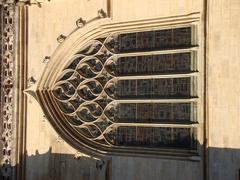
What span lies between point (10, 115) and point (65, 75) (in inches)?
71.8

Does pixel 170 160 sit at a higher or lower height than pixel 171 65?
lower

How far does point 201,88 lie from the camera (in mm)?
10133

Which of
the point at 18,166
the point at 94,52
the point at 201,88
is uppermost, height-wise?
the point at 94,52

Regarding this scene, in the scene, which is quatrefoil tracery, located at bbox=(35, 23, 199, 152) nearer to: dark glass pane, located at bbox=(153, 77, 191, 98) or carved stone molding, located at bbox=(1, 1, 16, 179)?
dark glass pane, located at bbox=(153, 77, 191, 98)

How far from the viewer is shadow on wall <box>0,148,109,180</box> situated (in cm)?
1144

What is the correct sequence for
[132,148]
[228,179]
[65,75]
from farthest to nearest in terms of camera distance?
[65,75] < [132,148] < [228,179]

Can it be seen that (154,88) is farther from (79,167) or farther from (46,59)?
(46,59)

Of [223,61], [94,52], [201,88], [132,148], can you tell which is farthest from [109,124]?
[223,61]

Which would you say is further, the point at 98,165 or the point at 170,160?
the point at 98,165

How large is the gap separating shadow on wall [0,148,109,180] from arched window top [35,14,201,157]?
371mm

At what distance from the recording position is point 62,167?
12016 mm

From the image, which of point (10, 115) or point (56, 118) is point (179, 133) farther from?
point (10, 115)

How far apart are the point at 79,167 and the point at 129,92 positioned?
2144 mm

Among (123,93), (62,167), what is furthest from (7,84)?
(123,93)
